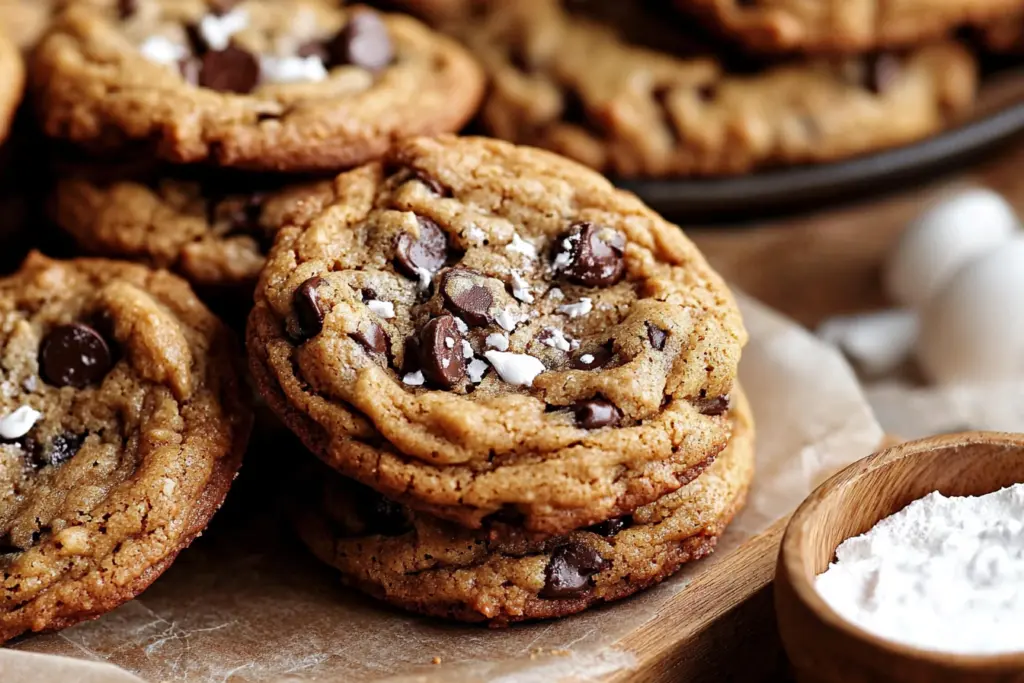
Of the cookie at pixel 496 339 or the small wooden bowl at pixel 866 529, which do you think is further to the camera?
the cookie at pixel 496 339

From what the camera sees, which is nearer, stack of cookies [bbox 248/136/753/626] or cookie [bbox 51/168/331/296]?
stack of cookies [bbox 248/136/753/626]

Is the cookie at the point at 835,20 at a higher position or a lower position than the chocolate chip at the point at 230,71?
lower

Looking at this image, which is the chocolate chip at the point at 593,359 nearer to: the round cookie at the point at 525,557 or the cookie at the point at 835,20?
the round cookie at the point at 525,557

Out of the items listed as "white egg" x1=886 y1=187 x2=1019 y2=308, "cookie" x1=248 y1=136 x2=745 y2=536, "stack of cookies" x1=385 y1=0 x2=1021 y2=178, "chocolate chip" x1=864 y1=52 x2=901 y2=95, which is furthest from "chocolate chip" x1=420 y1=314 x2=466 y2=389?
"chocolate chip" x1=864 y1=52 x2=901 y2=95

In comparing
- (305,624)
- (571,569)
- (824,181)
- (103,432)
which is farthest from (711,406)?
(824,181)

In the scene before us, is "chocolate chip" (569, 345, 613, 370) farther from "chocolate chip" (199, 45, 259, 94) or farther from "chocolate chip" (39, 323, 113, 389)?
"chocolate chip" (199, 45, 259, 94)

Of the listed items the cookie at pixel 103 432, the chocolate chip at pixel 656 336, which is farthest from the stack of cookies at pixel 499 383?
the cookie at pixel 103 432

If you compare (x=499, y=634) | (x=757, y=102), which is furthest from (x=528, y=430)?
(x=757, y=102)
